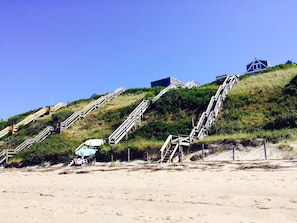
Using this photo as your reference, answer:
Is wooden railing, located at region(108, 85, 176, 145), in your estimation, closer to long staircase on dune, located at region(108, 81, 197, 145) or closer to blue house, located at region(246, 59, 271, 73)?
long staircase on dune, located at region(108, 81, 197, 145)

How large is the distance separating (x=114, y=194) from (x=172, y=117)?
17849 millimetres

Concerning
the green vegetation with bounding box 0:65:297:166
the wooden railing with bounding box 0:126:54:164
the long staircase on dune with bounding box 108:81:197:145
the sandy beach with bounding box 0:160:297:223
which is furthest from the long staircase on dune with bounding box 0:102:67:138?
the sandy beach with bounding box 0:160:297:223

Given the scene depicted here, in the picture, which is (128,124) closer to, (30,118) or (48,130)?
(48,130)

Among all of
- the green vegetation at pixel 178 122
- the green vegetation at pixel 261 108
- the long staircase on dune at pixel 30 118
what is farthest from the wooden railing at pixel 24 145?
the green vegetation at pixel 261 108

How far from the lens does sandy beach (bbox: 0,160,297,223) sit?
5.75 meters

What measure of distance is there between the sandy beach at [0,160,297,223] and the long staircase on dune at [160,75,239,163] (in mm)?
5453

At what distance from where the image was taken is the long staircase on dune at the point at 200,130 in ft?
55.0

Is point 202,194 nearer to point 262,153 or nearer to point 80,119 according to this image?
point 262,153

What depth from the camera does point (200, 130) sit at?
20.4 meters

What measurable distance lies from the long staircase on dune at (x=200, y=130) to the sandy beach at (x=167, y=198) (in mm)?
5453

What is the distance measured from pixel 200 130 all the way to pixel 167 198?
1344cm

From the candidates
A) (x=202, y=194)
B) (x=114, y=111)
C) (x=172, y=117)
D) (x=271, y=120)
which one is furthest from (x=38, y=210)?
(x=114, y=111)

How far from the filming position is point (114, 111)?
31.3m

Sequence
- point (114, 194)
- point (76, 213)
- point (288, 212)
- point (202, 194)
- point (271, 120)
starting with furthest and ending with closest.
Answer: point (271, 120)
point (114, 194)
point (202, 194)
point (76, 213)
point (288, 212)
